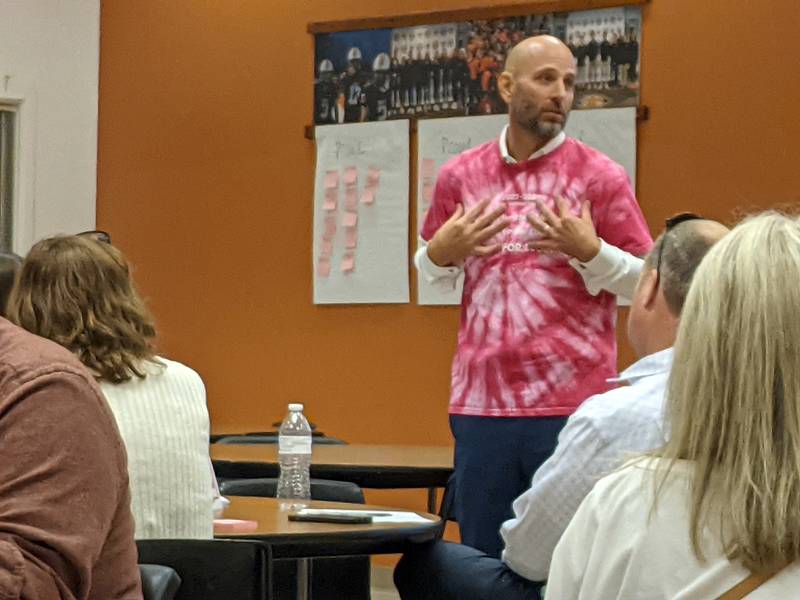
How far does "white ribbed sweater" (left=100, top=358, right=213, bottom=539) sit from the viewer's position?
8.96 ft

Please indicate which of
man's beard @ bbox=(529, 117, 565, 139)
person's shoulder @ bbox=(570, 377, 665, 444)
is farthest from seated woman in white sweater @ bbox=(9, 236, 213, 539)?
man's beard @ bbox=(529, 117, 565, 139)

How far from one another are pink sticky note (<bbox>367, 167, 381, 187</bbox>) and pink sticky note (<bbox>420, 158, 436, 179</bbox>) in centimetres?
23

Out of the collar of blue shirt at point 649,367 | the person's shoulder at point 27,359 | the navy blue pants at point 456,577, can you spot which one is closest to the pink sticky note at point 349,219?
the navy blue pants at point 456,577

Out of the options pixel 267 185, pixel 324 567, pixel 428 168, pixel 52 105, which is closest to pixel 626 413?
pixel 324 567

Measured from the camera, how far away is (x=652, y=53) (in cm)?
587

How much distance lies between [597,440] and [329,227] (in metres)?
4.45

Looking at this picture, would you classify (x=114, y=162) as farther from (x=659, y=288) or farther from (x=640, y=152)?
(x=659, y=288)

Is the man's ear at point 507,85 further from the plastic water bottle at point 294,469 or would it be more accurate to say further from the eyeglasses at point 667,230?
the eyeglasses at point 667,230

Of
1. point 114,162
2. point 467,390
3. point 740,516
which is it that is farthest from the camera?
point 114,162

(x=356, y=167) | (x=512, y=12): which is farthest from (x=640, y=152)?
(x=356, y=167)

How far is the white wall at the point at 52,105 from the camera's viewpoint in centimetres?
721

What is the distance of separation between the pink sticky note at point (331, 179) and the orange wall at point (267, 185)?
0.12 meters

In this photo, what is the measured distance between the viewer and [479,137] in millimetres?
6207

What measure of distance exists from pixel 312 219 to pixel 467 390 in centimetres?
290
